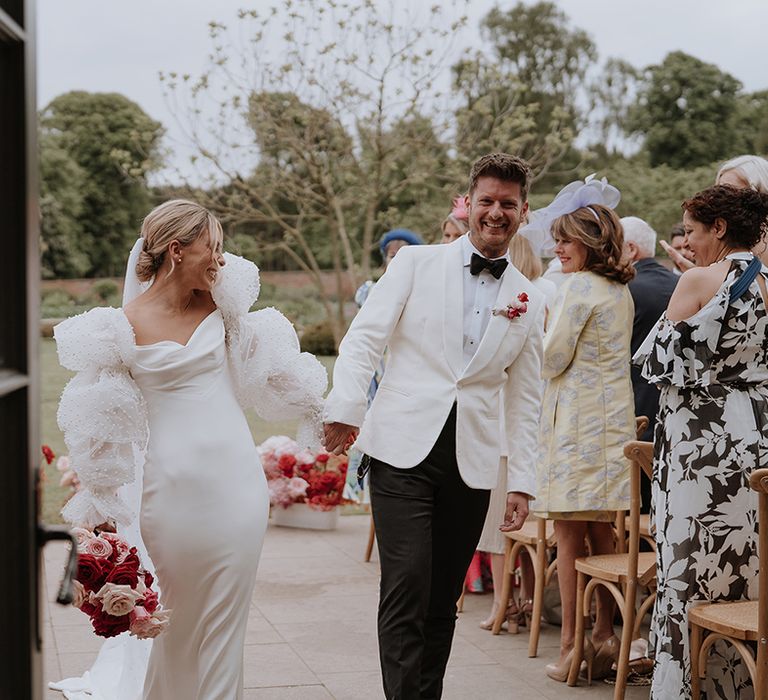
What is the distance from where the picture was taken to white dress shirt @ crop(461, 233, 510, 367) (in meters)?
3.96

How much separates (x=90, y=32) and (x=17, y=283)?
78.4 ft

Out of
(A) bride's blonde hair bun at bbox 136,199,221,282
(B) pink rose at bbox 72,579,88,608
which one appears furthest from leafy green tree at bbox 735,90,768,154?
(B) pink rose at bbox 72,579,88,608

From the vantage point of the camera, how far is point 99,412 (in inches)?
141

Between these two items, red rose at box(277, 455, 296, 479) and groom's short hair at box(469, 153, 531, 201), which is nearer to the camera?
groom's short hair at box(469, 153, 531, 201)

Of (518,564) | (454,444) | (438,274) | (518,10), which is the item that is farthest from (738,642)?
(518,10)

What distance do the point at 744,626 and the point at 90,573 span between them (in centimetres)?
210

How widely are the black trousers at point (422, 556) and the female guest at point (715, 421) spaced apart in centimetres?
78

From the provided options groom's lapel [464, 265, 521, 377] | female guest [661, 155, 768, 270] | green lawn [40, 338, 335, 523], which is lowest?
green lawn [40, 338, 335, 523]

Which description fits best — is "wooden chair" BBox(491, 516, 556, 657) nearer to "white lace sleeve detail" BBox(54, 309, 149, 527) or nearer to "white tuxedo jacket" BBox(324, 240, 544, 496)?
"white tuxedo jacket" BBox(324, 240, 544, 496)

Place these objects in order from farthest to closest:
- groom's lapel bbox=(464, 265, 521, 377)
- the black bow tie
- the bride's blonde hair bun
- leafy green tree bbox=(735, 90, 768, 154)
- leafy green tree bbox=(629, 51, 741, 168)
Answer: leafy green tree bbox=(629, 51, 741, 168), leafy green tree bbox=(735, 90, 768, 154), the black bow tie, groom's lapel bbox=(464, 265, 521, 377), the bride's blonde hair bun

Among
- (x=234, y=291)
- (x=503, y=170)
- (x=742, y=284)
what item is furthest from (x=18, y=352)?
(x=742, y=284)

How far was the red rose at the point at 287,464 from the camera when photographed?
→ 8.58 m

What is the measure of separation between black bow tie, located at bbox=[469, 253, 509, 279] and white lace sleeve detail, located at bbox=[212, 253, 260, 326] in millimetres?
757

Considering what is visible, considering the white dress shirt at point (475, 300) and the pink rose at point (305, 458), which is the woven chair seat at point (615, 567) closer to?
the white dress shirt at point (475, 300)
